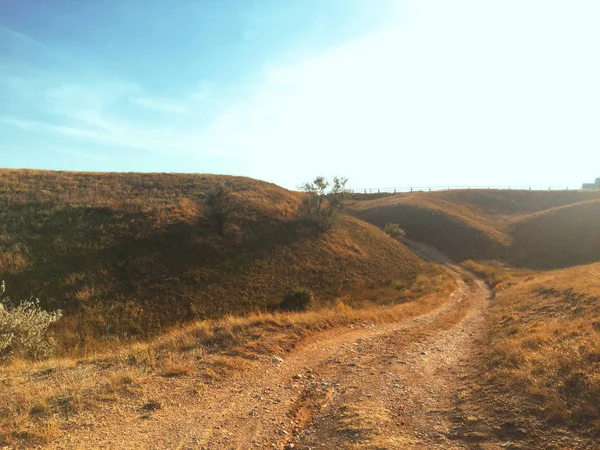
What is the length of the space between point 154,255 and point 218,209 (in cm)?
908

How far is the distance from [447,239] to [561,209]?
25.6 metres

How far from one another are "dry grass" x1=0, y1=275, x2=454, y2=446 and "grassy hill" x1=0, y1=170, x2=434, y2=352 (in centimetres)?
596

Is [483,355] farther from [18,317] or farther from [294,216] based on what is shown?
[294,216]

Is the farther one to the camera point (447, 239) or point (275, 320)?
point (447, 239)

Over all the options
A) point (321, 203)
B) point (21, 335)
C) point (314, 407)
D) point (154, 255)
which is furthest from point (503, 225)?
point (21, 335)

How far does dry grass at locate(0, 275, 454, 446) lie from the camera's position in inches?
242

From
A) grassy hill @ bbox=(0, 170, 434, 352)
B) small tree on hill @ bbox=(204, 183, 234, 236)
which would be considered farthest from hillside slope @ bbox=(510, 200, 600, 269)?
small tree on hill @ bbox=(204, 183, 234, 236)

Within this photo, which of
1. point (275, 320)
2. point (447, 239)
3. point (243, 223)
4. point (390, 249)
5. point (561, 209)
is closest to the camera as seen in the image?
point (275, 320)

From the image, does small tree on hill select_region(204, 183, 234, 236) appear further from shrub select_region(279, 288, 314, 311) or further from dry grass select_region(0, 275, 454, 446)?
dry grass select_region(0, 275, 454, 446)

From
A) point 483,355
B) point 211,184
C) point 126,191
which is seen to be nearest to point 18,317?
point 483,355

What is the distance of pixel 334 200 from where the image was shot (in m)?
38.8

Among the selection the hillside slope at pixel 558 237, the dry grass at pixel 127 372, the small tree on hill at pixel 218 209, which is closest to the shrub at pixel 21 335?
the dry grass at pixel 127 372

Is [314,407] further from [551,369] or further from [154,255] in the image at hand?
[154,255]

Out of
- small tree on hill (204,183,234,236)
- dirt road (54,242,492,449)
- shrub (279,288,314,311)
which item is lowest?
shrub (279,288,314,311)
